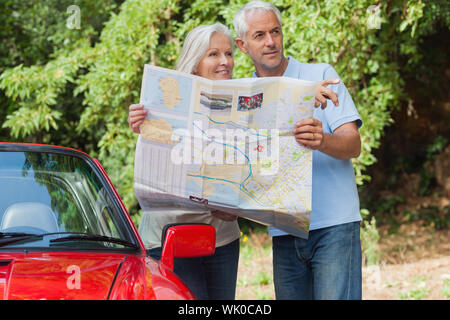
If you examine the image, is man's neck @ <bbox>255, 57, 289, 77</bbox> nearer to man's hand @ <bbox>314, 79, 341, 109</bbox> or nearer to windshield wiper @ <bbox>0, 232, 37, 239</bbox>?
man's hand @ <bbox>314, 79, 341, 109</bbox>

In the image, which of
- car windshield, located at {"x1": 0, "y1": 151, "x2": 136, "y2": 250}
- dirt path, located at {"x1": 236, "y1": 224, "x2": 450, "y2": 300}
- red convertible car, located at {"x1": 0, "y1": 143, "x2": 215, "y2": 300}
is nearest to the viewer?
red convertible car, located at {"x1": 0, "y1": 143, "x2": 215, "y2": 300}

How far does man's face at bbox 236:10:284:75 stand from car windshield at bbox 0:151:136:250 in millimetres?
902

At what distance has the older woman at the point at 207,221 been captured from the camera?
288 cm

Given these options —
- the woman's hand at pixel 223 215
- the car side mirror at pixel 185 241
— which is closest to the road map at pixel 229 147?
the car side mirror at pixel 185 241

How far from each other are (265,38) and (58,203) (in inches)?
45.4

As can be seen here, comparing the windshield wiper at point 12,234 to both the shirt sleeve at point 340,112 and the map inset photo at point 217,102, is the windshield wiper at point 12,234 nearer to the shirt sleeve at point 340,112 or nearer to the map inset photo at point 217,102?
the map inset photo at point 217,102

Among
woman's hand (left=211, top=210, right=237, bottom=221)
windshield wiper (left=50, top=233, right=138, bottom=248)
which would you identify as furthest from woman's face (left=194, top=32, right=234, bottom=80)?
windshield wiper (left=50, top=233, right=138, bottom=248)

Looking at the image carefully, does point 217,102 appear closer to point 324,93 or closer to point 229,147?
point 229,147

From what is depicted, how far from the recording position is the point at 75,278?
1890 mm

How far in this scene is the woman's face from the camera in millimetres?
2879

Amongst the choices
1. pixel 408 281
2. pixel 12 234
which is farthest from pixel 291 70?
pixel 408 281

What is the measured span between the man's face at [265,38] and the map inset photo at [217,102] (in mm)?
392
